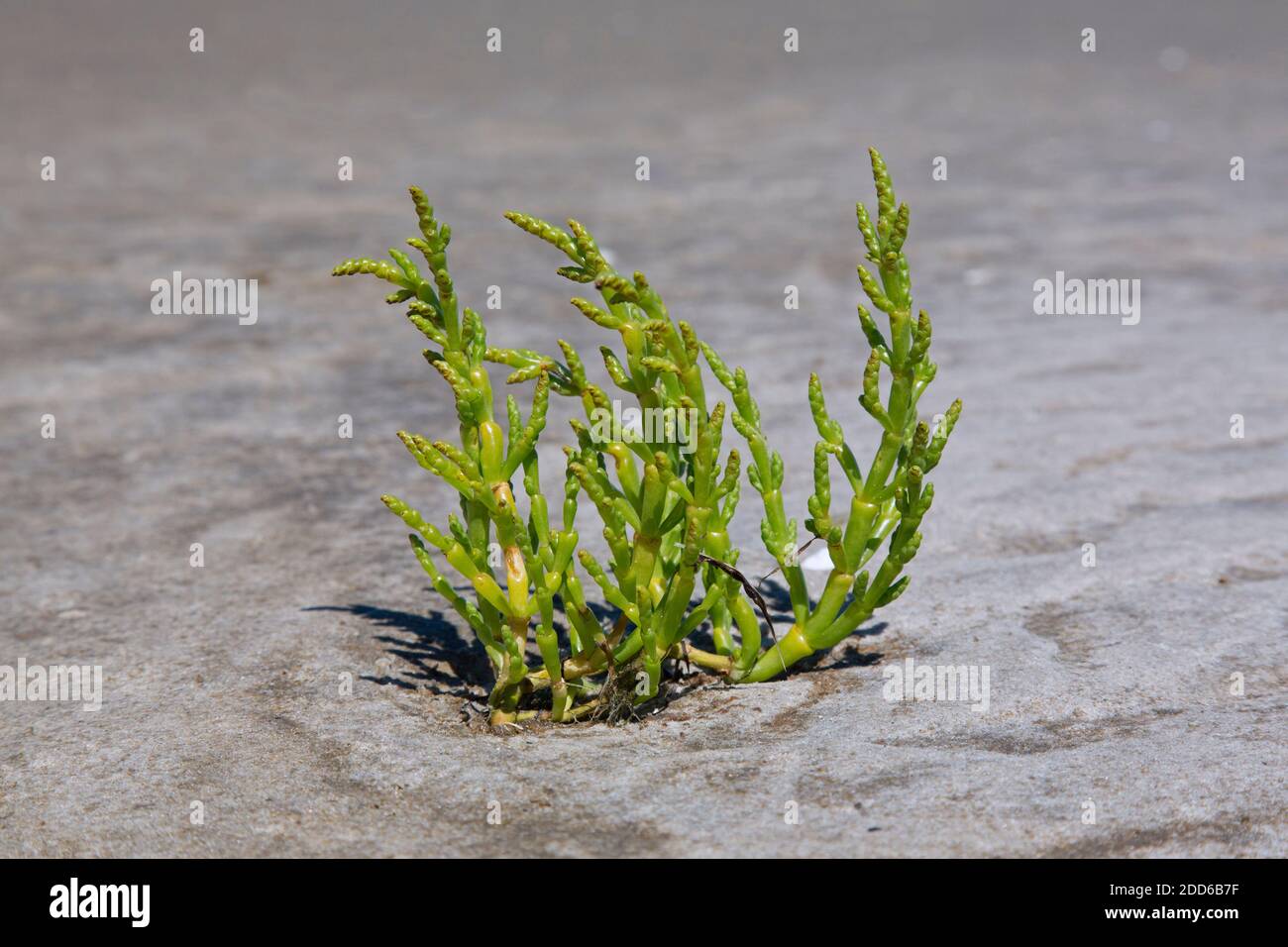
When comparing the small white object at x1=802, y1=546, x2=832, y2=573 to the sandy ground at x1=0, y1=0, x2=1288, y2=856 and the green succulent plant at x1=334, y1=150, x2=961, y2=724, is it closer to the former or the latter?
the sandy ground at x1=0, y1=0, x2=1288, y2=856

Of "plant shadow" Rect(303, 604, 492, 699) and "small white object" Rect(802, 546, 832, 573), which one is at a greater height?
"small white object" Rect(802, 546, 832, 573)

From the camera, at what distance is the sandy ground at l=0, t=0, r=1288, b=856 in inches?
107

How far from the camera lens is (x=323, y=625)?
363 cm

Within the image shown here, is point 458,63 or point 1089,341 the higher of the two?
point 458,63

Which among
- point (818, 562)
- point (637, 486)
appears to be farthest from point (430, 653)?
point (818, 562)

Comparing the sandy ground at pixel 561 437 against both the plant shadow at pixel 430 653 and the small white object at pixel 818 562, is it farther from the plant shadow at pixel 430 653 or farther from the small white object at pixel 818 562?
the small white object at pixel 818 562

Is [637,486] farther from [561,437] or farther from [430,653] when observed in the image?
[561,437]

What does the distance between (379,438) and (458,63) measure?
400 inches

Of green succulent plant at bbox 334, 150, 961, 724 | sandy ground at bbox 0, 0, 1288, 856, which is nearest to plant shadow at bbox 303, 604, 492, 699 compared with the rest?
sandy ground at bbox 0, 0, 1288, 856

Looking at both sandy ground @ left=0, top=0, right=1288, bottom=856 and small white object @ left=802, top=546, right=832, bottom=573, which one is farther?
small white object @ left=802, top=546, right=832, bottom=573

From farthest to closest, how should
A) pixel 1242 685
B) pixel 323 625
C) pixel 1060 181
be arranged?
pixel 1060 181
pixel 323 625
pixel 1242 685

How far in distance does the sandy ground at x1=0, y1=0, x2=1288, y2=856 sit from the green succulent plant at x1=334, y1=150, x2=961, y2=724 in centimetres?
17
